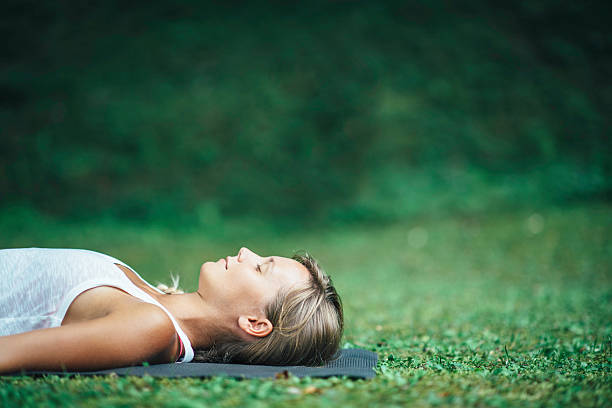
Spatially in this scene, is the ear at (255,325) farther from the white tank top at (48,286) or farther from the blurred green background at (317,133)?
the blurred green background at (317,133)

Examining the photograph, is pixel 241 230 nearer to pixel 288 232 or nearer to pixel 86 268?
pixel 288 232

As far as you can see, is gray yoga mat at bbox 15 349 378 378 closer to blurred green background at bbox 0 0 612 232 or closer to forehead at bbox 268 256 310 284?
forehead at bbox 268 256 310 284

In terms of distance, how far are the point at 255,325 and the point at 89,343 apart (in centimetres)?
97

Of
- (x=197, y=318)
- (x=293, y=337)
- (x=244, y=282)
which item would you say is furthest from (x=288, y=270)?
(x=197, y=318)

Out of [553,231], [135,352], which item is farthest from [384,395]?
[553,231]

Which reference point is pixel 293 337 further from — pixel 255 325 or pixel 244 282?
pixel 244 282

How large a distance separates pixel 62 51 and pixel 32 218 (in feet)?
23.4

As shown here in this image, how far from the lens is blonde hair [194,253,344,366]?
3.22 meters

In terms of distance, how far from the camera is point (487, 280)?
9922 mm

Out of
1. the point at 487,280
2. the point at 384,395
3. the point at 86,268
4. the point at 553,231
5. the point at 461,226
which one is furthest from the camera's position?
the point at 461,226

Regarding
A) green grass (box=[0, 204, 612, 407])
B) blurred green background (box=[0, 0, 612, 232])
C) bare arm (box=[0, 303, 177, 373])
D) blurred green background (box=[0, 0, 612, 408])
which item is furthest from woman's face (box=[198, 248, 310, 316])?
blurred green background (box=[0, 0, 612, 232])

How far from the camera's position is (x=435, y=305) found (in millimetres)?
7227

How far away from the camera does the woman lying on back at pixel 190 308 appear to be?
2893 millimetres

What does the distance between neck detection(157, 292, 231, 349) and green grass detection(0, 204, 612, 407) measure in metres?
0.50
